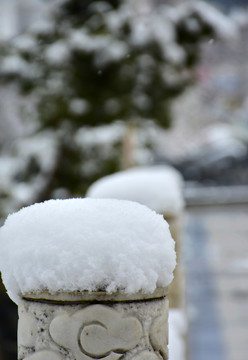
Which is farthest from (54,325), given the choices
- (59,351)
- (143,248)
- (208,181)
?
(208,181)

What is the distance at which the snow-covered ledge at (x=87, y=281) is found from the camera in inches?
61.7

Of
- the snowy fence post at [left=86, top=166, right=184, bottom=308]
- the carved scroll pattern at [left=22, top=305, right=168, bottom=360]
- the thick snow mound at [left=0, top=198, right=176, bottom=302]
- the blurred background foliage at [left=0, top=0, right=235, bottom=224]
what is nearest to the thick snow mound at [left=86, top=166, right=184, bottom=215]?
the snowy fence post at [left=86, top=166, right=184, bottom=308]

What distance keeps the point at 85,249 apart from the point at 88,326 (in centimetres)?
20

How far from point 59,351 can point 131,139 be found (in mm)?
6887

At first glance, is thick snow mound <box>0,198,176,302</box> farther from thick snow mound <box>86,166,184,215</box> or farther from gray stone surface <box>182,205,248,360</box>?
gray stone surface <box>182,205,248,360</box>

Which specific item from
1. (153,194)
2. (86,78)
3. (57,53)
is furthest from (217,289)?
(57,53)

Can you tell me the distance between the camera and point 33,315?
1643 millimetres

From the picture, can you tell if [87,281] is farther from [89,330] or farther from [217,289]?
[217,289]

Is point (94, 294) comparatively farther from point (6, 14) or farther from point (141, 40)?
point (6, 14)

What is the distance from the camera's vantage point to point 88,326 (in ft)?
5.17

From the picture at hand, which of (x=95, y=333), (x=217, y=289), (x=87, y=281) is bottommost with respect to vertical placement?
(x=95, y=333)

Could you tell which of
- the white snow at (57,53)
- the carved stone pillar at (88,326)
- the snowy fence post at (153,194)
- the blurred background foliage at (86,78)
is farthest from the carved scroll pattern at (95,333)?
the white snow at (57,53)

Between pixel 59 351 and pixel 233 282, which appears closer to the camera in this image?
pixel 59 351

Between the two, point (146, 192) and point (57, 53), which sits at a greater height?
point (57, 53)
